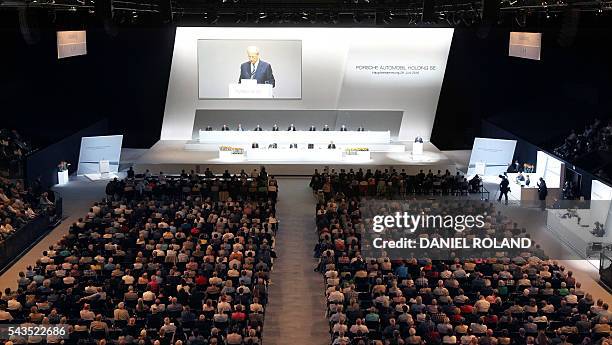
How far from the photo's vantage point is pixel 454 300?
18031 mm

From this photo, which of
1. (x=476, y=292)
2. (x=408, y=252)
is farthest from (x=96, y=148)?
(x=476, y=292)

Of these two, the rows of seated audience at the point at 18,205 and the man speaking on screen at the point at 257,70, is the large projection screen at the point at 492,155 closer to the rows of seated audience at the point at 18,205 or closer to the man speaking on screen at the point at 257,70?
the man speaking on screen at the point at 257,70

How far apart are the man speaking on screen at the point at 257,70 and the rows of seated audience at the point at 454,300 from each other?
15.1m

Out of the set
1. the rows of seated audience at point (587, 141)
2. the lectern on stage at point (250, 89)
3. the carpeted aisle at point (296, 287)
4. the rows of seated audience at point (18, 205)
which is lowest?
the carpeted aisle at point (296, 287)

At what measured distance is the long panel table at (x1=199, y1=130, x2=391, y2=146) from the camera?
35.3m

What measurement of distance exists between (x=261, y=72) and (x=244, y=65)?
2.27ft

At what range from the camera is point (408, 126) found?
37562mm

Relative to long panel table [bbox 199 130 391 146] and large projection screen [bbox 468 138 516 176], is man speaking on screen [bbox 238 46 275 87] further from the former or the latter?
large projection screen [bbox 468 138 516 176]

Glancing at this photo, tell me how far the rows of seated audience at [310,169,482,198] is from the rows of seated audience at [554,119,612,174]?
298 cm

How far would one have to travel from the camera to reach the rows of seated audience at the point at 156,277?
16.5 meters

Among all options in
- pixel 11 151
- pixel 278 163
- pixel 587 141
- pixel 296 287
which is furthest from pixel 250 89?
pixel 296 287

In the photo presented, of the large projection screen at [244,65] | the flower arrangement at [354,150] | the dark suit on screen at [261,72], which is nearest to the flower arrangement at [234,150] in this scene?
the flower arrangement at [354,150]

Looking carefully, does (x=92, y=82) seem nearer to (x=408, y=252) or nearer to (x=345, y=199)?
(x=345, y=199)

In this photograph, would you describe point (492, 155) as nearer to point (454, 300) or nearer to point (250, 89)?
point (250, 89)
